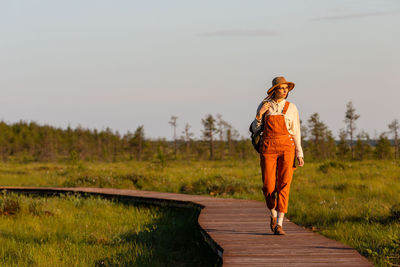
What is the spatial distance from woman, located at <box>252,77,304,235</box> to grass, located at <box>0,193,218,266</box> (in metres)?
1.56

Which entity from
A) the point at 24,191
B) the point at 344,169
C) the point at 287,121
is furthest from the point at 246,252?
the point at 344,169

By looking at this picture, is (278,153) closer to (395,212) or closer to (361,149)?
(395,212)

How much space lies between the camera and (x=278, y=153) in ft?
20.9

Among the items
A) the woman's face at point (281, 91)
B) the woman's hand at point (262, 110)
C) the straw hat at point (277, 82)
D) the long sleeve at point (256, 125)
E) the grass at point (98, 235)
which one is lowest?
the grass at point (98, 235)

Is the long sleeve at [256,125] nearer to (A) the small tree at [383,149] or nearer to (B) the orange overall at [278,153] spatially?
(B) the orange overall at [278,153]

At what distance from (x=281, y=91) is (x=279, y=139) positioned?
0.68 meters

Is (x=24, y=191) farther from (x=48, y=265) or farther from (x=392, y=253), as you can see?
(x=392, y=253)

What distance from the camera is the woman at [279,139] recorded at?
6.33 meters

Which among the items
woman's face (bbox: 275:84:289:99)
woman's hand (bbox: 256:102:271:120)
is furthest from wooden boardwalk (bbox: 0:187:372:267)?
woman's face (bbox: 275:84:289:99)

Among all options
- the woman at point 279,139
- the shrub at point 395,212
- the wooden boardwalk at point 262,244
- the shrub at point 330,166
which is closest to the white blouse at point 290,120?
the woman at point 279,139

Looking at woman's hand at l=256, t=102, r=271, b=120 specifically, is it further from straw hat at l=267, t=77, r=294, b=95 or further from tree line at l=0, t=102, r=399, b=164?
tree line at l=0, t=102, r=399, b=164

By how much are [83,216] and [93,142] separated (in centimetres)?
7339

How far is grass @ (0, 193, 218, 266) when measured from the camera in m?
6.93

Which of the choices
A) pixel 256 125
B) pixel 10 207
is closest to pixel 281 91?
pixel 256 125
